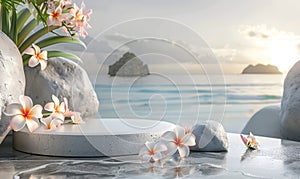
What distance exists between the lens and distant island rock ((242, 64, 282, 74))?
2561 mm

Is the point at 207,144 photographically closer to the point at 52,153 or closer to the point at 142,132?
the point at 142,132

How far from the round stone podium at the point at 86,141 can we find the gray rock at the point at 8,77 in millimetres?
95

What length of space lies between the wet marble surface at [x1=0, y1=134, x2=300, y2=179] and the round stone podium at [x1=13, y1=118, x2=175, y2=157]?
0.10 ft

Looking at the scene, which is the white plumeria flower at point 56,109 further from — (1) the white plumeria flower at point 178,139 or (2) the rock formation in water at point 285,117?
(2) the rock formation in water at point 285,117

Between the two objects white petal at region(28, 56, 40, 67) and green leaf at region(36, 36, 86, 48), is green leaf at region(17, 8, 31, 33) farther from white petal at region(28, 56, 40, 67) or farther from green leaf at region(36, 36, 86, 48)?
white petal at region(28, 56, 40, 67)

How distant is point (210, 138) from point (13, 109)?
62cm

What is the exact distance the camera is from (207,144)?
4.59 ft

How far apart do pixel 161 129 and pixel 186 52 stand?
0.27m

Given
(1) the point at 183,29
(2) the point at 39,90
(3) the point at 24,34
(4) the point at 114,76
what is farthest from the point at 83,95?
(1) the point at 183,29

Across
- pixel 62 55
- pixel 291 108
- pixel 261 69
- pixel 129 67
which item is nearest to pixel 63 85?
pixel 62 55

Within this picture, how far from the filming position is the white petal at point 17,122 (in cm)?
112

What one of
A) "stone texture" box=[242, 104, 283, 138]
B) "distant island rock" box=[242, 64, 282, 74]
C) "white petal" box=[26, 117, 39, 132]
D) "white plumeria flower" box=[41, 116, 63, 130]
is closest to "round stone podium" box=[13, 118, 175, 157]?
→ "white plumeria flower" box=[41, 116, 63, 130]

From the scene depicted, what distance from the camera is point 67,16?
142cm

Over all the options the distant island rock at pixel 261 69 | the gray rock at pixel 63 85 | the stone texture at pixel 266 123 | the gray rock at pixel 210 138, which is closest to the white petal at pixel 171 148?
the gray rock at pixel 210 138
